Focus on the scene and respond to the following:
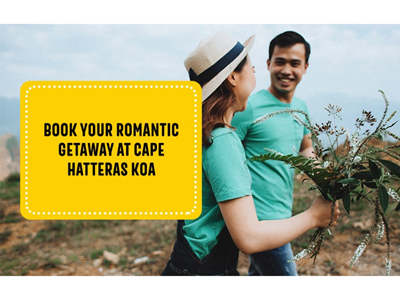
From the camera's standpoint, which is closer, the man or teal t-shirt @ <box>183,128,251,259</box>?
teal t-shirt @ <box>183,128,251,259</box>

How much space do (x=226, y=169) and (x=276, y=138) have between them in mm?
923

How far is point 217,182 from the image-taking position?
1307 mm

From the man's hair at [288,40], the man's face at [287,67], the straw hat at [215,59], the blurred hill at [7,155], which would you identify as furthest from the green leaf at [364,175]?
the blurred hill at [7,155]

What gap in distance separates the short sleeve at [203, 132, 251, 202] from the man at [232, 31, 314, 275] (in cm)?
81

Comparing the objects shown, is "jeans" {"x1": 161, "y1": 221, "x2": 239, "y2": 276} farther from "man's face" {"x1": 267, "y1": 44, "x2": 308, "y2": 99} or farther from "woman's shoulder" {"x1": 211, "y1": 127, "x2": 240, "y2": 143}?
"man's face" {"x1": 267, "y1": 44, "x2": 308, "y2": 99}

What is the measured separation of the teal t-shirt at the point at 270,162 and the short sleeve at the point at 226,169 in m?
0.80

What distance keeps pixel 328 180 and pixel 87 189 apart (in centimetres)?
115

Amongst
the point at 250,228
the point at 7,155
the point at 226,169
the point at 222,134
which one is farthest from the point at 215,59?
the point at 7,155

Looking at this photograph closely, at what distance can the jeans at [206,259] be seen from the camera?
145 cm

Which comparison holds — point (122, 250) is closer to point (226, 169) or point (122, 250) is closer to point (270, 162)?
point (270, 162)

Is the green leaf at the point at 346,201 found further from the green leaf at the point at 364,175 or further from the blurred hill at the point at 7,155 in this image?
the blurred hill at the point at 7,155

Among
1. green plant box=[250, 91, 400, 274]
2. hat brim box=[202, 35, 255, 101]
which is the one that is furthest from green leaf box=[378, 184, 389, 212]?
hat brim box=[202, 35, 255, 101]

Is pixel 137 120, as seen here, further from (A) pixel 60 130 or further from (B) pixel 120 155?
(A) pixel 60 130

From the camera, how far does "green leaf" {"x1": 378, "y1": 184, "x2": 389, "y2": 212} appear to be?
1278 millimetres
